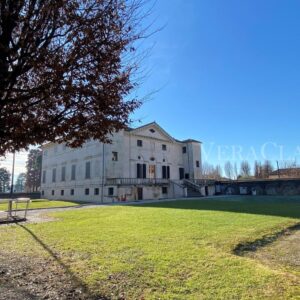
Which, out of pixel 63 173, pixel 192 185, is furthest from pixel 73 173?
pixel 192 185

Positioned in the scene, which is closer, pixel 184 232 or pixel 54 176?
pixel 184 232

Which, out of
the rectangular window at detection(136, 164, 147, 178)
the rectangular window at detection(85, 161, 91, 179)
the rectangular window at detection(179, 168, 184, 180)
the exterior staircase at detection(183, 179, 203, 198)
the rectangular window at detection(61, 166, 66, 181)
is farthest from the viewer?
the rectangular window at detection(179, 168, 184, 180)

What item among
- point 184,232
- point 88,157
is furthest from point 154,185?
point 184,232

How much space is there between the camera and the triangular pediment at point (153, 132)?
4072 cm

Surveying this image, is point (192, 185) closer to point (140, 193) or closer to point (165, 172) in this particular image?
point (165, 172)

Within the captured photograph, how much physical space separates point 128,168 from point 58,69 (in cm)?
3425

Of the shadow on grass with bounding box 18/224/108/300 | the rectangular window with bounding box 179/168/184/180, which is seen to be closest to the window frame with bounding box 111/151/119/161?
the rectangular window with bounding box 179/168/184/180

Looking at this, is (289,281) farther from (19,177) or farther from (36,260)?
(19,177)

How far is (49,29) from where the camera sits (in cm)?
431

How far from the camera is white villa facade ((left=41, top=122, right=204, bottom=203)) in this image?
3641 centimetres

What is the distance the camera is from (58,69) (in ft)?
14.0

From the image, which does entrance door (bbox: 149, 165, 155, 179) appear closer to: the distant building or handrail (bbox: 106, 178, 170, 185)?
handrail (bbox: 106, 178, 170, 185)

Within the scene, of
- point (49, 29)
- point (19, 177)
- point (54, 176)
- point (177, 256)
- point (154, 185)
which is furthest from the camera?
point (19, 177)

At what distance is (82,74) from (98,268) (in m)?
3.46
